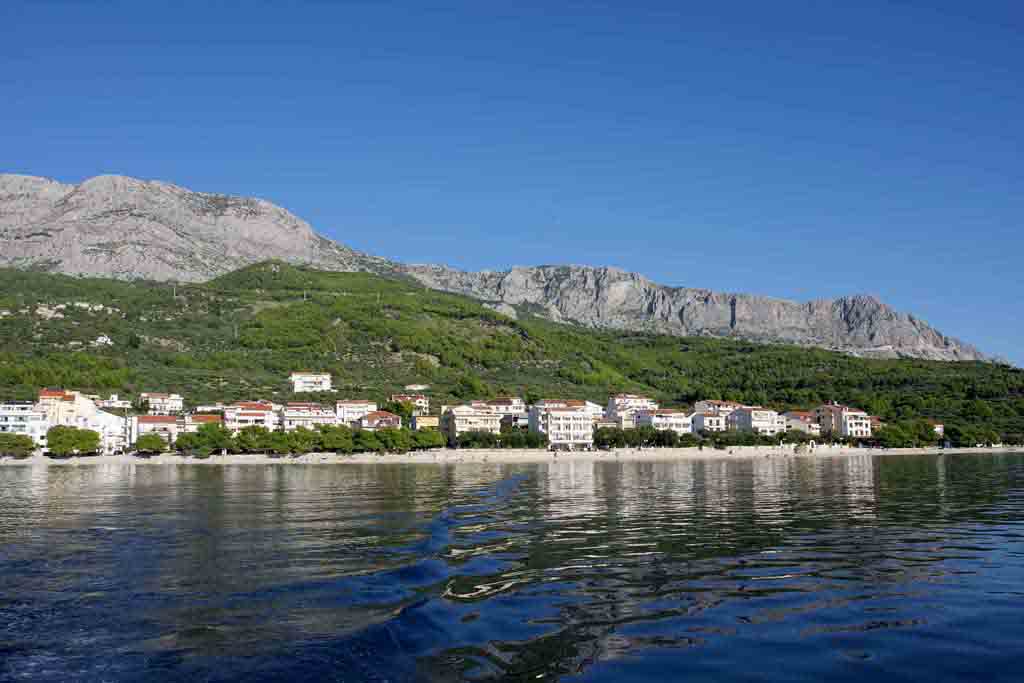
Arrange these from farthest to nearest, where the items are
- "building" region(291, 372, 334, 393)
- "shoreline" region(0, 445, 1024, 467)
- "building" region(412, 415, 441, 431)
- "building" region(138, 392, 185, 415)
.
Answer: "building" region(291, 372, 334, 393)
"building" region(412, 415, 441, 431)
"building" region(138, 392, 185, 415)
"shoreline" region(0, 445, 1024, 467)

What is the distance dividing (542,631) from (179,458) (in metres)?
89.5

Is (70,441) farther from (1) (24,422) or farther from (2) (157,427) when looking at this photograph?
(1) (24,422)

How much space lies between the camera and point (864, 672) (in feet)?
42.0

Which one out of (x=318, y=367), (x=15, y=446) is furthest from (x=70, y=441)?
(x=318, y=367)

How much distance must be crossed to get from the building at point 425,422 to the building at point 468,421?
1.15m

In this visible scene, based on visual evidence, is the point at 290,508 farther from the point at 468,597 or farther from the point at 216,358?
the point at 216,358

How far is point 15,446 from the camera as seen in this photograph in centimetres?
9238

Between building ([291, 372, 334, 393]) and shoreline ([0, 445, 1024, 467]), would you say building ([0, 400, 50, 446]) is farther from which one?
building ([291, 372, 334, 393])

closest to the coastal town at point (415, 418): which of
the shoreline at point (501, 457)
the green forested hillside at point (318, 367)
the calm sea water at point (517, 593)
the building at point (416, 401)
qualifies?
the building at point (416, 401)

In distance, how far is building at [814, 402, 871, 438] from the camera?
132m

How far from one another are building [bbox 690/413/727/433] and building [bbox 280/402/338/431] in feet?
192

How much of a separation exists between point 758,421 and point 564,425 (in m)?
32.9

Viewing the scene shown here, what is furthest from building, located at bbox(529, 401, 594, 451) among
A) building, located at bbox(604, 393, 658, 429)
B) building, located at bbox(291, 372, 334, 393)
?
building, located at bbox(291, 372, 334, 393)

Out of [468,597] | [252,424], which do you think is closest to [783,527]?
[468,597]
